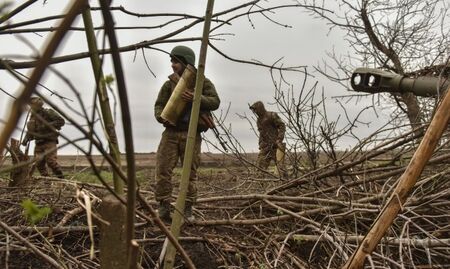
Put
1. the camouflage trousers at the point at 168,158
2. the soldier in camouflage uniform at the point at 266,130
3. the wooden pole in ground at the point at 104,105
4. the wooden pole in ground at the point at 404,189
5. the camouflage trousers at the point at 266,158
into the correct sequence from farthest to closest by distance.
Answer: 1. the soldier in camouflage uniform at the point at 266,130
2. the camouflage trousers at the point at 266,158
3. the camouflage trousers at the point at 168,158
4. the wooden pole in ground at the point at 404,189
5. the wooden pole in ground at the point at 104,105

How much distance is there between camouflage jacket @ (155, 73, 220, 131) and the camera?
4.30m

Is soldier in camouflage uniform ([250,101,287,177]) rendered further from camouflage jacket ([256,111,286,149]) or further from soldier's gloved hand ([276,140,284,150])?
soldier's gloved hand ([276,140,284,150])

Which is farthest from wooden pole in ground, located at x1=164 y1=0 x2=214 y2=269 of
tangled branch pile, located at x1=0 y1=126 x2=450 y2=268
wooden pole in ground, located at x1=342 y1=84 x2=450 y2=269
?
tangled branch pile, located at x1=0 y1=126 x2=450 y2=268

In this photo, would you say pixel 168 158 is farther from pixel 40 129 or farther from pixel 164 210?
pixel 40 129

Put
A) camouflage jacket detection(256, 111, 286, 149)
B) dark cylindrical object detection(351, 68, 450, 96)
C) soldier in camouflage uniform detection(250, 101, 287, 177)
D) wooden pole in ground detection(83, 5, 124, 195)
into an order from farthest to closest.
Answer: camouflage jacket detection(256, 111, 286, 149), soldier in camouflage uniform detection(250, 101, 287, 177), dark cylindrical object detection(351, 68, 450, 96), wooden pole in ground detection(83, 5, 124, 195)

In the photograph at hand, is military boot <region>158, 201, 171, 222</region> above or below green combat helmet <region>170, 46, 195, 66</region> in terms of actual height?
below

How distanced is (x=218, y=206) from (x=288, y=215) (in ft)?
3.20

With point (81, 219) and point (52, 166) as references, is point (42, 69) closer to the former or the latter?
point (81, 219)

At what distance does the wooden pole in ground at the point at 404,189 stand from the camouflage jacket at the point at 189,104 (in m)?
2.83

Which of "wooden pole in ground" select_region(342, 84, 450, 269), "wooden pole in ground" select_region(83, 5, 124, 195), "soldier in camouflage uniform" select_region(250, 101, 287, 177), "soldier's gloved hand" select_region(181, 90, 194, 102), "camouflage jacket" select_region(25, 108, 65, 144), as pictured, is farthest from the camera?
"soldier in camouflage uniform" select_region(250, 101, 287, 177)

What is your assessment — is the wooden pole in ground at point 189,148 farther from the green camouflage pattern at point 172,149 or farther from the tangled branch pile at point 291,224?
the green camouflage pattern at point 172,149

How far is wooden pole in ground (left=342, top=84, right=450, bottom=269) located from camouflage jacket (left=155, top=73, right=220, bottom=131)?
2833 mm

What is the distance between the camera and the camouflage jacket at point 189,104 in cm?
430

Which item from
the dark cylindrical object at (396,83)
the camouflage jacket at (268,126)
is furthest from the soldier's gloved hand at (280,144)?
the dark cylindrical object at (396,83)
